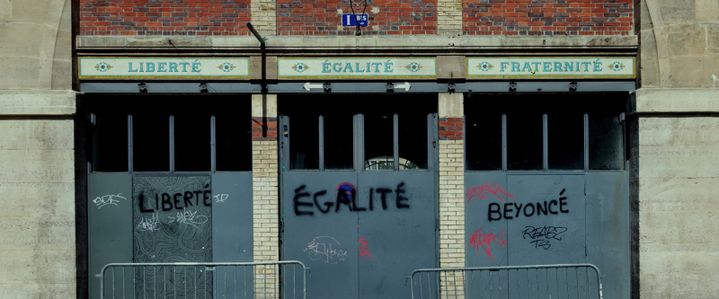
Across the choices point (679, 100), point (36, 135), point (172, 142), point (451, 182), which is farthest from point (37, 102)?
point (679, 100)

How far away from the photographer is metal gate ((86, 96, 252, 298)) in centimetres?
1081

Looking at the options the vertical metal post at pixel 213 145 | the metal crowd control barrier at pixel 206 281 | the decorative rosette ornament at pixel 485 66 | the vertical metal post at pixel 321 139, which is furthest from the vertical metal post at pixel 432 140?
the vertical metal post at pixel 213 145

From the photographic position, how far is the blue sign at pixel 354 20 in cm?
1082

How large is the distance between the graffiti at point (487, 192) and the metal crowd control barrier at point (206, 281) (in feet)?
8.55

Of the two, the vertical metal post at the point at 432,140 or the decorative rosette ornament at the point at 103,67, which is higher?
the decorative rosette ornament at the point at 103,67

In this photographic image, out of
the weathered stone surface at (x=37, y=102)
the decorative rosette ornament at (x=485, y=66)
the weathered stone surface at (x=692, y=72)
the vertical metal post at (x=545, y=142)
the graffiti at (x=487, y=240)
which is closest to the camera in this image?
the weathered stone surface at (x=37, y=102)

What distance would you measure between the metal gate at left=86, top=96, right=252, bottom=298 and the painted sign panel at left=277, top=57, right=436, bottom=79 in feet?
4.22

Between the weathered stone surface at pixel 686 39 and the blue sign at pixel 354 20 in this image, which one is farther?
the blue sign at pixel 354 20

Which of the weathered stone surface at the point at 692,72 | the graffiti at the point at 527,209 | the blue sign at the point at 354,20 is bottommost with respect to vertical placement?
the graffiti at the point at 527,209

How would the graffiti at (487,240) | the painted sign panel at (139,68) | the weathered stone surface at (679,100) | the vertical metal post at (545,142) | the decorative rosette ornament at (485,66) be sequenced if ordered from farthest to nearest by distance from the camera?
1. the vertical metal post at (545,142)
2. the graffiti at (487,240)
3. the decorative rosette ornament at (485,66)
4. the painted sign panel at (139,68)
5. the weathered stone surface at (679,100)

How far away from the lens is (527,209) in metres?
10.9

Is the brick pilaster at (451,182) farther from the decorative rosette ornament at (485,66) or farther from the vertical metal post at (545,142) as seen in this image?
the vertical metal post at (545,142)

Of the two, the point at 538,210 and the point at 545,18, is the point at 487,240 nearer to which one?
the point at 538,210

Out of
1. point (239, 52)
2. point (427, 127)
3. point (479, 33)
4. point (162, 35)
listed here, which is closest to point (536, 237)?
point (427, 127)
